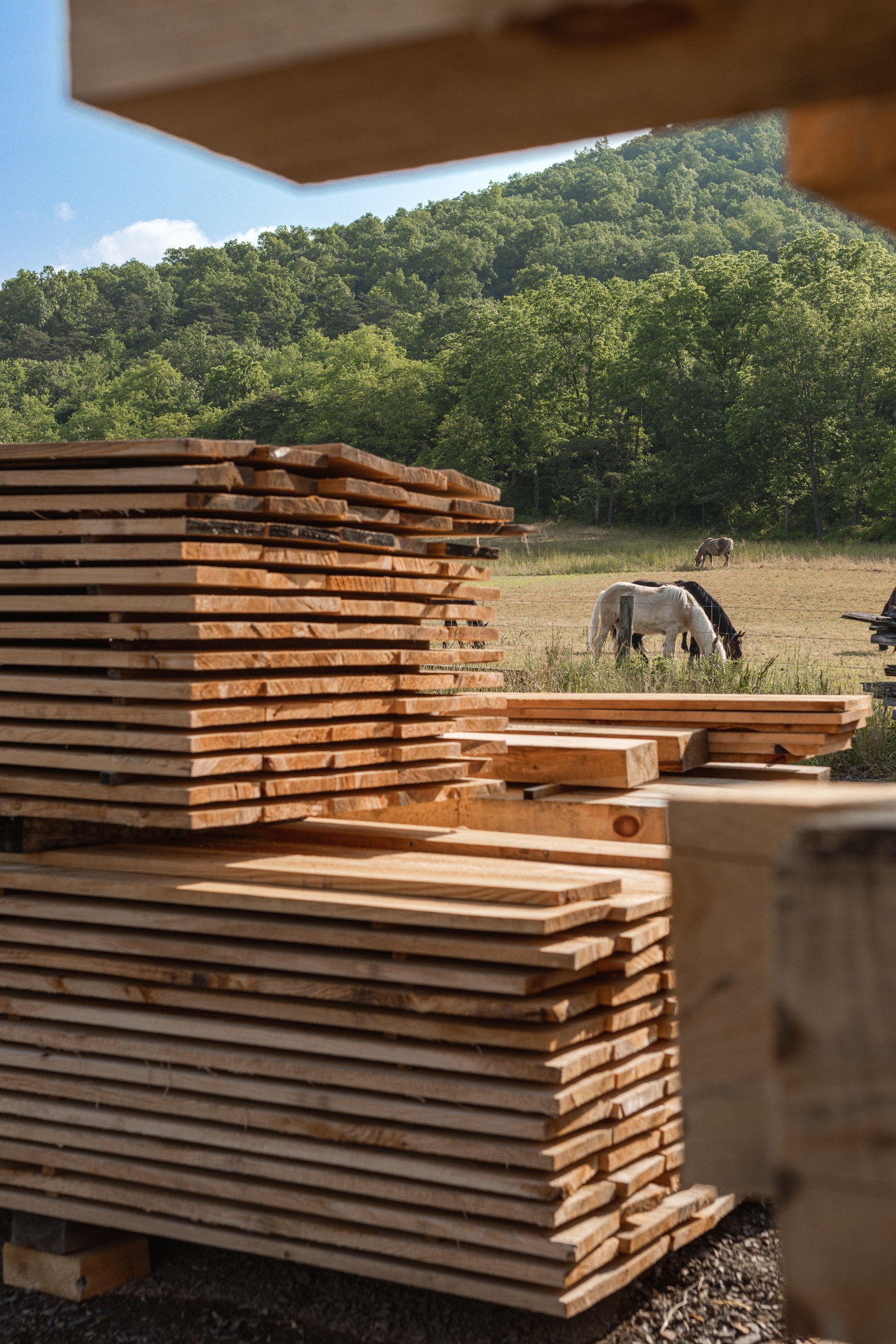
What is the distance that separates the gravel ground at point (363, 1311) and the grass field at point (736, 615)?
8249 mm

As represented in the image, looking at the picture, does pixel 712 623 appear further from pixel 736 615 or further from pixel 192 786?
pixel 192 786

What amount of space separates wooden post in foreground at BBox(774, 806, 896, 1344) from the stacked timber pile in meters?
3.71

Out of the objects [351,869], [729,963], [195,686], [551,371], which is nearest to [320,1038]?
[351,869]

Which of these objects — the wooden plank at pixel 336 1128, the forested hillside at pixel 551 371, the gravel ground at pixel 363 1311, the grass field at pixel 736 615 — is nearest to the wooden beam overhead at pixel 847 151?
the wooden plank at pixel 336 1128

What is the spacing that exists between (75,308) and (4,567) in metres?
122

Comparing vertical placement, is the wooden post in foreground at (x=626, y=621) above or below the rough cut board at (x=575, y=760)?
above

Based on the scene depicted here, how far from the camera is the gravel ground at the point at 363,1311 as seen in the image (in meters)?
3.60

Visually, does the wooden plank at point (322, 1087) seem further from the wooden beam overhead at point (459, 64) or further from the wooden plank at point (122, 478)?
the wooden beam overhead at point (459, 64)

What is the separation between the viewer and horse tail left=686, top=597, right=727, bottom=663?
16.4 meters

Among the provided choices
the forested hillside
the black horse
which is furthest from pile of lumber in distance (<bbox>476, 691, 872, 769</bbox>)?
the forested hillside

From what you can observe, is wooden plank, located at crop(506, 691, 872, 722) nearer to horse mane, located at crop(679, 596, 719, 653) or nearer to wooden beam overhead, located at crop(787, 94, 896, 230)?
wooden beam overhead, located at crop(787, 94, 896, 230)

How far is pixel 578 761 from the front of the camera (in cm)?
467

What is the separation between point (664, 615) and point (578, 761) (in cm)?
1317

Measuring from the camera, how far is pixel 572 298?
85000 mm
